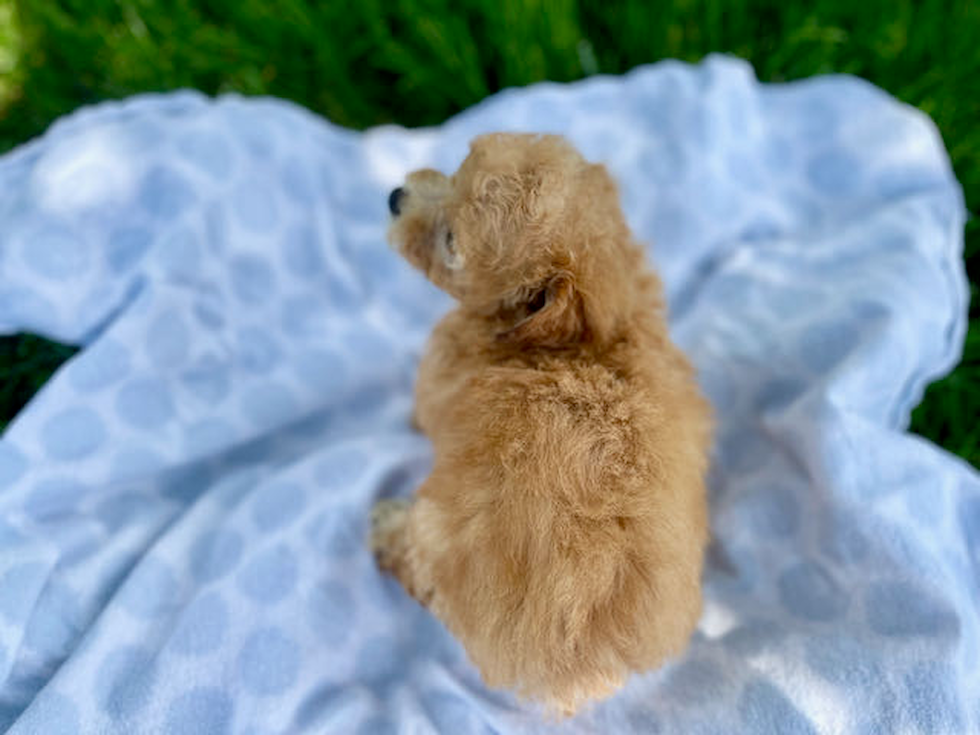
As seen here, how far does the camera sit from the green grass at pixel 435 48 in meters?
2.84

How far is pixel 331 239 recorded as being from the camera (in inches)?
102

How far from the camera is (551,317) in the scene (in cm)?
161

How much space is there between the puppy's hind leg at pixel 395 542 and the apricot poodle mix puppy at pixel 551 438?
0.04 m

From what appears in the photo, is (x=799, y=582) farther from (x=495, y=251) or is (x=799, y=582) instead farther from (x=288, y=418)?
(x=288, y=418)

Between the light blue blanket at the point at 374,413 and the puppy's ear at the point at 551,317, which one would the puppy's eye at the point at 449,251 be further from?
the light blue blanket at the point at 374,413

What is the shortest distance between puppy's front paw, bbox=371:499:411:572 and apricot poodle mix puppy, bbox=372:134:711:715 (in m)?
0.15

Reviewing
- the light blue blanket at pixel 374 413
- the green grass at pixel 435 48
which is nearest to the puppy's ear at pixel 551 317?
the light blue blanket at pixel 374 413

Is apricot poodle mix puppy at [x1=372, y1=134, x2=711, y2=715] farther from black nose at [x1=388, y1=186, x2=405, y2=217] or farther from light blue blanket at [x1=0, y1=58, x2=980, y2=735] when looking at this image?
light blue blanket at [x1=0, y1=58, x2=980, y2=735]

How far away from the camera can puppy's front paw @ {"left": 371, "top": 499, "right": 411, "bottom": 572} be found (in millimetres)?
2000

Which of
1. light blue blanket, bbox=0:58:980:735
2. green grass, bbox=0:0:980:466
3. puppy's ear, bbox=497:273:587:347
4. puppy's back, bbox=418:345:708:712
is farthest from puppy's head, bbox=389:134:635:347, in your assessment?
green grass, bbox=0:0:980:466

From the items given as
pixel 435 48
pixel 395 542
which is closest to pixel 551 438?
pixel 395 542

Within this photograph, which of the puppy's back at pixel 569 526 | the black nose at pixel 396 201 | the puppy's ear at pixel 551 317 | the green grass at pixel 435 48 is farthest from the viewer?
the green grass at pixel 435 48

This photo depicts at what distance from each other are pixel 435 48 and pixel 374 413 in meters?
1.58

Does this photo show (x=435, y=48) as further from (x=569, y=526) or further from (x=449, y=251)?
(x=569, y=526)
